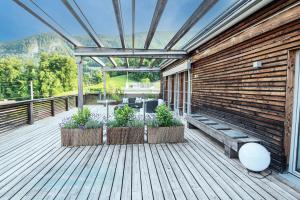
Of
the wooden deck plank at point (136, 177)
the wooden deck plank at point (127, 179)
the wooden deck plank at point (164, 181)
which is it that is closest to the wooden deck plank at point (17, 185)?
the wooden deck plank at point (127, 179)

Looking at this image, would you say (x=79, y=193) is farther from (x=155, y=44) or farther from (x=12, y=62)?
(x=12, y=62)

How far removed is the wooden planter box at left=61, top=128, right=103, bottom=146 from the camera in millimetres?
4027

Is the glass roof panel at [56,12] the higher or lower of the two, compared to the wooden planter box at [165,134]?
higher

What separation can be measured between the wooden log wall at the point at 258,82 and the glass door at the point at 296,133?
0.11 meters

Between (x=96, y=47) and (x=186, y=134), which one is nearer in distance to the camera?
(x=186, y=134)

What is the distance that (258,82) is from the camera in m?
3.38

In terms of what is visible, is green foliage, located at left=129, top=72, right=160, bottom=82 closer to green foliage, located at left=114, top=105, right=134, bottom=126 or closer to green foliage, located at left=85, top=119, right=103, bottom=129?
green foliage, located at left=114, top=105, right=134, bottom=126

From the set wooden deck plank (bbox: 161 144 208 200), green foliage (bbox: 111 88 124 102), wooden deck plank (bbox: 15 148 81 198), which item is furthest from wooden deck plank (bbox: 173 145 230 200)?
green foliage (bbox: 111 88 124 102)

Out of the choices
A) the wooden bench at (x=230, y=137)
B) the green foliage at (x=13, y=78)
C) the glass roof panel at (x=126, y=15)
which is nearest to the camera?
the glass roof panel at (x=126, y=15)

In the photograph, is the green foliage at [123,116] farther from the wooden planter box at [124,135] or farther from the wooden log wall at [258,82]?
the wooden log wall at [258,82]

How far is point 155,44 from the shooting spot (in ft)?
19.0

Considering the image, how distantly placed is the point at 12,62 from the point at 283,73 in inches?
1252

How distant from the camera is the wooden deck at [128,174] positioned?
2297 mm

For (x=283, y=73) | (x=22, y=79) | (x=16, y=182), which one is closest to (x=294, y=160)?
(x=283, y=73)
